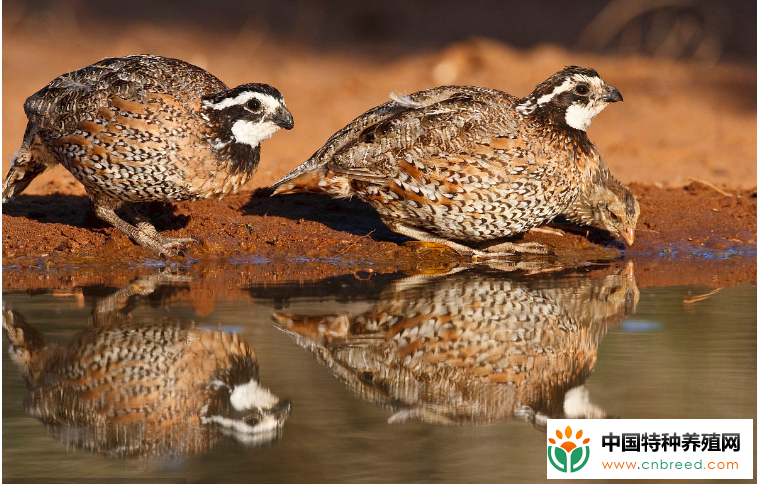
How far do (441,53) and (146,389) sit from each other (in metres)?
13.4

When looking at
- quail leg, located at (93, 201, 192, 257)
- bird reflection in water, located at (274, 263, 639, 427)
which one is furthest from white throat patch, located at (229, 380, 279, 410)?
quail leg, located at (93, 201, 192, 257)

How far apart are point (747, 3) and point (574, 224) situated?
1251 cm

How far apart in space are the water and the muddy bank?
57 cm

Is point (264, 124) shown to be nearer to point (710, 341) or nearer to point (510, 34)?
point (710, 341)

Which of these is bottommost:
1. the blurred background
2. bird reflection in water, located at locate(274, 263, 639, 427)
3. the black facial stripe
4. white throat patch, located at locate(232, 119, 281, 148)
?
bird reflection in water, located at locate(274, 263, 639, 427)

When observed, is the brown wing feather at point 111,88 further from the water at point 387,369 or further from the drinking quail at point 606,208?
the drinking quail at point 606,208

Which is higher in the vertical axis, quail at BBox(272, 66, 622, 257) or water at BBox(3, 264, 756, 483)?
quail at BBox(272, 66, 622, 257)

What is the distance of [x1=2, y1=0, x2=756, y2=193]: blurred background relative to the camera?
47.4 feet

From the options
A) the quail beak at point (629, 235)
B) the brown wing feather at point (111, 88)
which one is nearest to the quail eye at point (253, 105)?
the brown wing feather at point (111, 88)

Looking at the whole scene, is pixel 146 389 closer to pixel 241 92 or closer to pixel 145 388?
pixel 145 388

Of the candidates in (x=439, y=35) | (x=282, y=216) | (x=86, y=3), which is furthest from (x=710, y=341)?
(x=86, y=3)

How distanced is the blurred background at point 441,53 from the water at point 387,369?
631 centimetres

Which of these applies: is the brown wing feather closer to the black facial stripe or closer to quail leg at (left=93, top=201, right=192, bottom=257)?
the black facial stripe

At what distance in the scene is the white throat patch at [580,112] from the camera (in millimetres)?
8250
